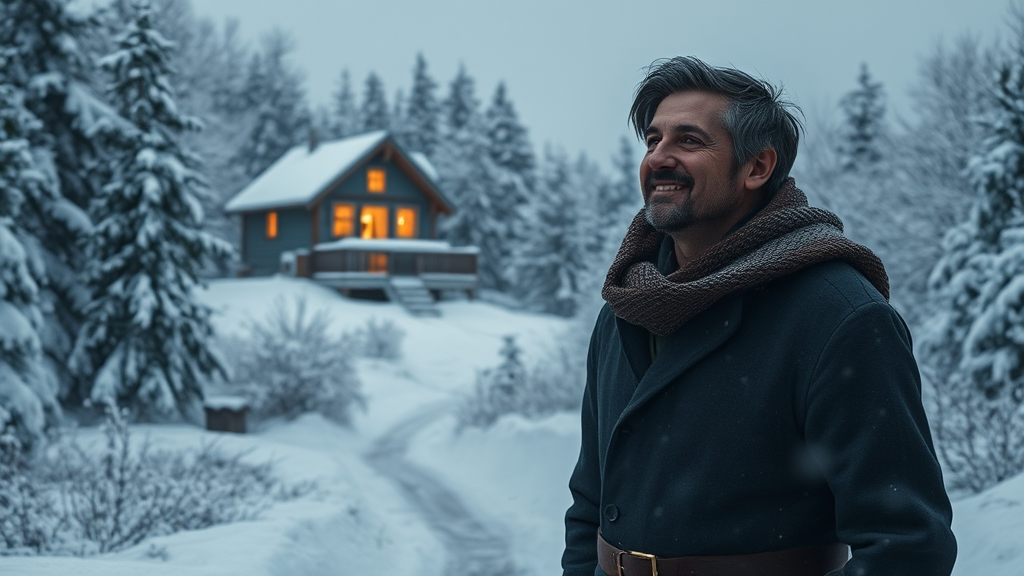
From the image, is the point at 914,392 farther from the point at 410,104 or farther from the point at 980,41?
the point at 410,104

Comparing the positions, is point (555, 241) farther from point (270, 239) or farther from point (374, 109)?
point (374, 109)

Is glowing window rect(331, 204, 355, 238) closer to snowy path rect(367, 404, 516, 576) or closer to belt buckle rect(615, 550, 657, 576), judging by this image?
snowy path rect(367, 404, 516, 576)

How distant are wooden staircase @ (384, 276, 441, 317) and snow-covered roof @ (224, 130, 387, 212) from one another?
15.9 feet

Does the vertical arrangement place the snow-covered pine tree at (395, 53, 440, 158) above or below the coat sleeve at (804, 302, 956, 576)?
above

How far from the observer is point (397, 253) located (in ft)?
110

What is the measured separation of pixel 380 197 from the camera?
1446 inches

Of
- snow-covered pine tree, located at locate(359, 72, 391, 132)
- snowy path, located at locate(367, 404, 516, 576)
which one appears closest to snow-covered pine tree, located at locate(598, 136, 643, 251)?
snow-covered pine tree, located at locate(359, 72, 391, 132)

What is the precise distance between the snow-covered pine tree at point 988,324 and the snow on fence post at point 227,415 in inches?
411

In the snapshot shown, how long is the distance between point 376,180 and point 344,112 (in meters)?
20.1

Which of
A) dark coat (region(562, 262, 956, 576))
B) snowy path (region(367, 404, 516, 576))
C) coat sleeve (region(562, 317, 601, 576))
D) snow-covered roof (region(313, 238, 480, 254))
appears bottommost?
snowy path (region(367, 404, 516, 576))

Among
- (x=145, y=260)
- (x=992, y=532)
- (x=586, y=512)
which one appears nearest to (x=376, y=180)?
(x=145, y=260)

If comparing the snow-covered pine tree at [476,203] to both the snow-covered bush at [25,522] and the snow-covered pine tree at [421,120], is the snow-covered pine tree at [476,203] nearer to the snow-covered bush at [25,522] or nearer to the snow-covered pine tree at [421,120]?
the snow-covered pine tree at [421,120]

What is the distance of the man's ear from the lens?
263 centimetres

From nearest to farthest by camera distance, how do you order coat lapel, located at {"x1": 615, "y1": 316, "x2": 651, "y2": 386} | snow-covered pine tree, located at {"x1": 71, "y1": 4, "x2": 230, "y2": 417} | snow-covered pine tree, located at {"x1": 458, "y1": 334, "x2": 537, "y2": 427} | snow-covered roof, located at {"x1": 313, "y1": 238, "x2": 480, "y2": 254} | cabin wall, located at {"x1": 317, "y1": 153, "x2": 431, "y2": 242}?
coat lapel, located at {"x1": 615, "y1": 316, "x2": 651, "y2": 386}, snow-covered pine tree, located at {"x1": 71, "y1": 4, "x2": 230, "y2": 417}, snow-covered pine tree, located at {"x1": 458, "y1": 334, "x2": 537, "y2": 427}, snow-covered roof, located at {"x1": 313, "y1": 238, "x2": 480, "y2": 254}, cabin wall, located at {"x1": 317, "y1": 153, "x2": 431, "y2": 242}
